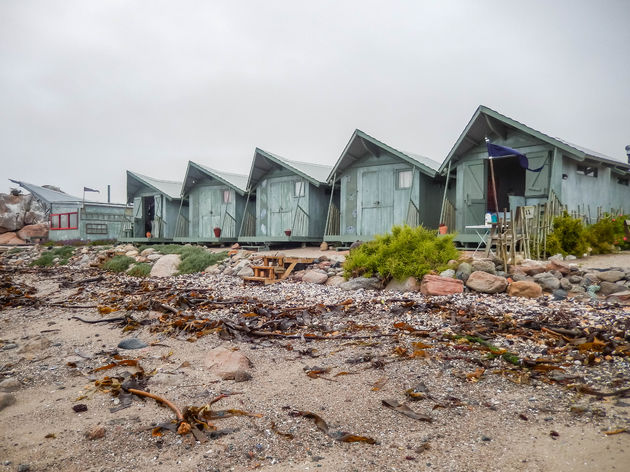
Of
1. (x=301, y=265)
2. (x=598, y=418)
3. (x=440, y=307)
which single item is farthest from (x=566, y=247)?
(x=598, y=418)

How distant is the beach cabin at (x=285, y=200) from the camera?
17.5 meters

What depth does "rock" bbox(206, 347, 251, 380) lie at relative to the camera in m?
4.06

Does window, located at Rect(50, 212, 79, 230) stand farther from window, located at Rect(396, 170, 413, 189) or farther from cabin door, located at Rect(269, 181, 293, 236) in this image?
window, located at Rect(396, 170, 413, 189)

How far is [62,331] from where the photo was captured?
6223 mm

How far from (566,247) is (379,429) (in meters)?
9.77

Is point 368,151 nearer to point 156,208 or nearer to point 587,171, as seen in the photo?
point 587,171

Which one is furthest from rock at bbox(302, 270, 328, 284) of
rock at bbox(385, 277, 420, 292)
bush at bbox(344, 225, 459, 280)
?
rock at bbox(385, 277, 420, 292)

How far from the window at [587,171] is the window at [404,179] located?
5305 millimetres

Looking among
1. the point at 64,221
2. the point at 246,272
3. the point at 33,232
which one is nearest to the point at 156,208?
the point at 64,221

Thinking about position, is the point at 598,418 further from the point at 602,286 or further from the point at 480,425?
the point at 602,286

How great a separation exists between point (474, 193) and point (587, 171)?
12.1 ft

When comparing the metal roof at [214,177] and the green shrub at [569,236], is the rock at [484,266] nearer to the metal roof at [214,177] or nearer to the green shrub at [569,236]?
the green shrub at [569,236]

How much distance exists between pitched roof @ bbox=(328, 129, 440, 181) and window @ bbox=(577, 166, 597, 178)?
449 cm

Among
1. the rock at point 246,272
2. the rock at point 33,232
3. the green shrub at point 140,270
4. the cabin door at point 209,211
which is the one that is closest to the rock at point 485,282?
the rock at point 246,272
